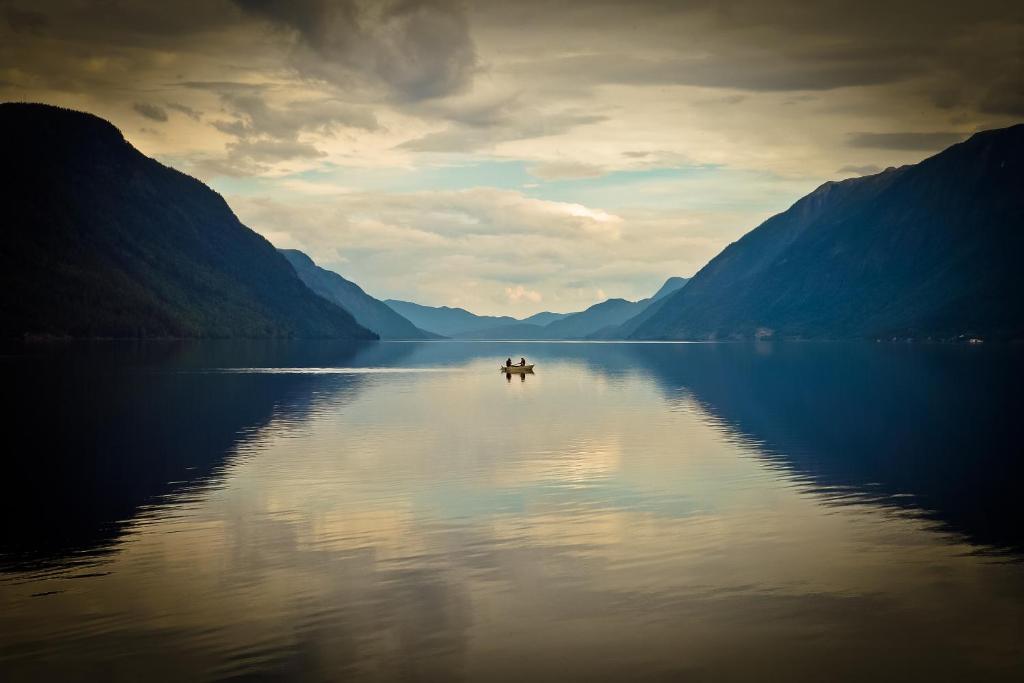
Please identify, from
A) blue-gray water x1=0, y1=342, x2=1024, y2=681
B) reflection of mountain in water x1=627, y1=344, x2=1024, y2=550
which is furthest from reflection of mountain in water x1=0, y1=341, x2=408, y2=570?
reflection of mountain in water x1=627, y1=344, x2=1024, y2=550

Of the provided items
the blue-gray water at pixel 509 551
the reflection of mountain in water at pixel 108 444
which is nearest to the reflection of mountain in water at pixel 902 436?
the blue-gray water at pixel 509 551

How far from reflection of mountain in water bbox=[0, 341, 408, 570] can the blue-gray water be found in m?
0.33

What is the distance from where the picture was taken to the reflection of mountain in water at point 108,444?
36500 millimetres

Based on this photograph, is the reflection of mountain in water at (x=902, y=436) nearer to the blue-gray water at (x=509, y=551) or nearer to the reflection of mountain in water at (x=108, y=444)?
the blue-gray water at (x=509, y=551)

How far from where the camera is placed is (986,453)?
57.3m

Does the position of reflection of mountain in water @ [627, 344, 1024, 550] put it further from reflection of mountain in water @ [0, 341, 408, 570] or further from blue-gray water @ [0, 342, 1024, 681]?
reflection of mountain in water @ [0, 341, 408, 570]

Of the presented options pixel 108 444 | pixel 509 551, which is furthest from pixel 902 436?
pixel 108 444

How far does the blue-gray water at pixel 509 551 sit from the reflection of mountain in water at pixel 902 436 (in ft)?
1.23

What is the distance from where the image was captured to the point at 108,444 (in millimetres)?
60500

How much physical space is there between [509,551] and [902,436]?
4448 centimetres

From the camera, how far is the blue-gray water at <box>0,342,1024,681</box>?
22.7 meters

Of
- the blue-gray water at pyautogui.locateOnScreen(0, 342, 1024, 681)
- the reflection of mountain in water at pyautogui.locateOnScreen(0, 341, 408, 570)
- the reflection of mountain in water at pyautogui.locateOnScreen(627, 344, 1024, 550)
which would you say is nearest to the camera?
the blue-gray water at pyautogui.locateOnScreen(0, 342, 1024, 681)

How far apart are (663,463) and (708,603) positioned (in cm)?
2862

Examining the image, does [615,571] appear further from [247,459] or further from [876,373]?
[876,373]
